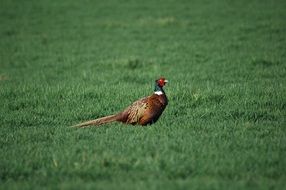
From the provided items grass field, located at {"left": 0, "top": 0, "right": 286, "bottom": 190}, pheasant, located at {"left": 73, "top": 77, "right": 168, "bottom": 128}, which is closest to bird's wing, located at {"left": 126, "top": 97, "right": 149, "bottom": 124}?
pheasant, located at {"left": 73, "top": 77, "right": 168, "bottom": 128}

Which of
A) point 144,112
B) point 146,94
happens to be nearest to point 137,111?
point 144,112

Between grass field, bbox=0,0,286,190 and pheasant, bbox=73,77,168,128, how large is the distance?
0.23m

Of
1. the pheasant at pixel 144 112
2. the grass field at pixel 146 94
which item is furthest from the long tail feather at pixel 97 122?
the grass field at pixel 146 94

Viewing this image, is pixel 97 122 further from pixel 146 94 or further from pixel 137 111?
pixel 146 94

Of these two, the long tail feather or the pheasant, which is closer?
the pheasant

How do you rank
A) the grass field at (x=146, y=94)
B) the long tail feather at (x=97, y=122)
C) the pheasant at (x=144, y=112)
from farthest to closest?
the long tail feather at (x=97, y=122), the pheasant at (x=144, y=112), the grass field at (x=146, y=94)

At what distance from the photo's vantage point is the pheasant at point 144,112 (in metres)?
8.62

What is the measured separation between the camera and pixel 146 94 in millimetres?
11250

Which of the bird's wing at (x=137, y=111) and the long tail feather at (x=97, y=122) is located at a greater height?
the bird's wing at (x=137, y=111)

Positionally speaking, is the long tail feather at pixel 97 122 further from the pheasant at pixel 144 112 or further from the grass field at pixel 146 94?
the grass field at pixel 146 94

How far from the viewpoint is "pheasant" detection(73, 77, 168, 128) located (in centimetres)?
862

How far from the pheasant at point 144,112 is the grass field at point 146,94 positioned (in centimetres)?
23

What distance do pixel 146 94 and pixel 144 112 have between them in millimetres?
2621

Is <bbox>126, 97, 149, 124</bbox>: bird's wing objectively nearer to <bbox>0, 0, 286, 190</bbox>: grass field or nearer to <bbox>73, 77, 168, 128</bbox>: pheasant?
<bbox>73, 77, 168, 128</bbox>: pheasant
